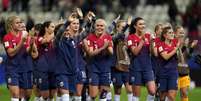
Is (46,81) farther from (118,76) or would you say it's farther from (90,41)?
(118,76)

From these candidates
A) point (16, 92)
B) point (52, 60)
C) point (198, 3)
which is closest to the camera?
point (16, 92)

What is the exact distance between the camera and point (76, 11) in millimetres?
18188

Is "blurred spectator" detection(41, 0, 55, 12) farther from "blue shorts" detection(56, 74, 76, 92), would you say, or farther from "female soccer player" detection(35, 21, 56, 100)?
"blue shorts" detection(56, 74, 76, 92)

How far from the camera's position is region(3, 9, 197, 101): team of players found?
17.8 meters

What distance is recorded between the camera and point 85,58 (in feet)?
63.5

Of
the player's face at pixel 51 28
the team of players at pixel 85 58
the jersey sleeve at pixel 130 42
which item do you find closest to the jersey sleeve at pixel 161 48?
the team of players at pixel 85 58

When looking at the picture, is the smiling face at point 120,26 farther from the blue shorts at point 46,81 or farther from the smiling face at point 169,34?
the blue shorts at point 46,81

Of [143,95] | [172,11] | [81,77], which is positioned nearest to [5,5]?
[172,11]

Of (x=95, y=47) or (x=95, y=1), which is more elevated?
(x=95, y=1)

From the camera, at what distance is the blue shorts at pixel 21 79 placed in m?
17.8

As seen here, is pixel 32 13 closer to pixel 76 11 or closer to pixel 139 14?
pixel 139 14

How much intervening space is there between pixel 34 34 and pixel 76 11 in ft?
4.94

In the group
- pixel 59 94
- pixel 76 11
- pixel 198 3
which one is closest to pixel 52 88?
pixel 59 94

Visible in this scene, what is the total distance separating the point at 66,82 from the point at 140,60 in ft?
8.15
